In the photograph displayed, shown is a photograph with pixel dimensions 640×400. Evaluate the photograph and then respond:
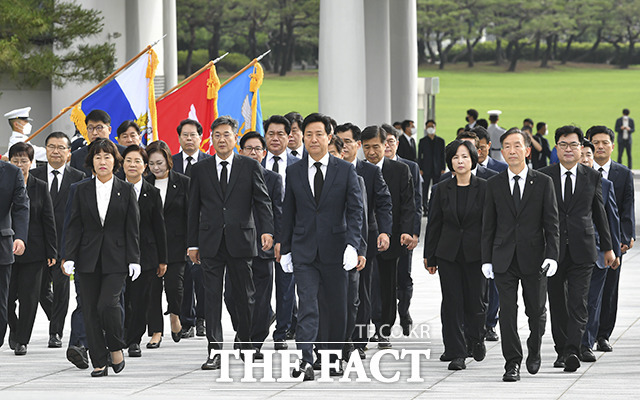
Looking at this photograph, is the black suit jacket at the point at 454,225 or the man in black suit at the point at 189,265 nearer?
the black suit jacket at the point at 454,225

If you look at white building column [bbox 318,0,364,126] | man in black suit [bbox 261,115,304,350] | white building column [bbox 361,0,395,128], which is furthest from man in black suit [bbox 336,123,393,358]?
white building column [bbox 361,0,395,128]

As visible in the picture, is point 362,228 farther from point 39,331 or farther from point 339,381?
point 39,331

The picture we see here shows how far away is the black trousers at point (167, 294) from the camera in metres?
11.2

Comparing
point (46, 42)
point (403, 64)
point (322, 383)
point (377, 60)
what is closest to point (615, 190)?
point (322, 383)

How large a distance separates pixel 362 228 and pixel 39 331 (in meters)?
4.29

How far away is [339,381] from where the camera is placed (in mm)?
9344

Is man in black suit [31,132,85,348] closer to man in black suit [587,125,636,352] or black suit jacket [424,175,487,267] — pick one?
black suit jacket [424,175,487,267]

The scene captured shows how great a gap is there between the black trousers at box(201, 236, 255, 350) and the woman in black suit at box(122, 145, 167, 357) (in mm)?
767

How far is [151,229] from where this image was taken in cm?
1070

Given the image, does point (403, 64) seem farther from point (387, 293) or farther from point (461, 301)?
point (461, 301)

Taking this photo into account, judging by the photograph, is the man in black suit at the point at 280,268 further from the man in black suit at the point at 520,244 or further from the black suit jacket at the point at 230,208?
the man in black suit at the point at 520,244

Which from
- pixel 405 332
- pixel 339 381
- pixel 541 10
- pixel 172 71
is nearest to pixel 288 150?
pixel 405 332

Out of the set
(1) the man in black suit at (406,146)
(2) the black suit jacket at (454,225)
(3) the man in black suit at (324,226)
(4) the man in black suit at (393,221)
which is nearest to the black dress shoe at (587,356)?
(2) the black suit jacket at (454,225)

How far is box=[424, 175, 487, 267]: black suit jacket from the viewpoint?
33.4 feet
